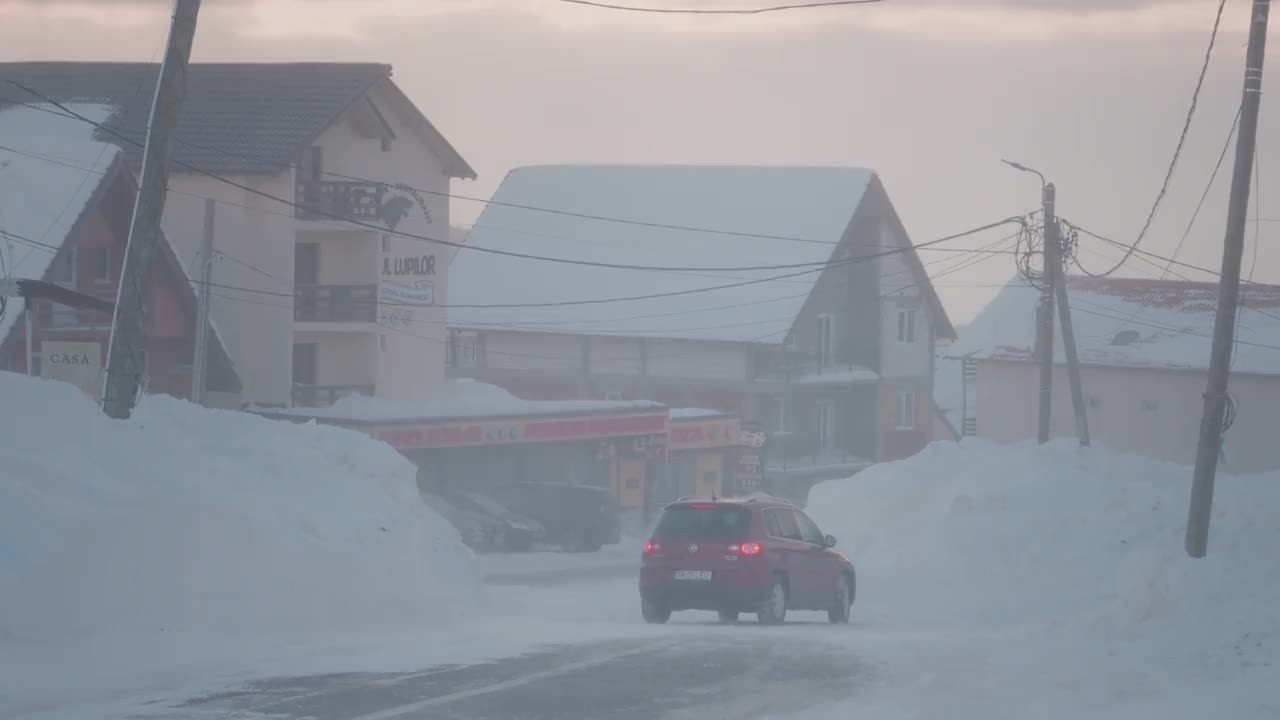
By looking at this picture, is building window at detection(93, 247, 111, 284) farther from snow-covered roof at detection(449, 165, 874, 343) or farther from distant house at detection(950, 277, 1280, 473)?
distant house at detection(950, 277, 1280, 473)

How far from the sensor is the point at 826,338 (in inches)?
2502

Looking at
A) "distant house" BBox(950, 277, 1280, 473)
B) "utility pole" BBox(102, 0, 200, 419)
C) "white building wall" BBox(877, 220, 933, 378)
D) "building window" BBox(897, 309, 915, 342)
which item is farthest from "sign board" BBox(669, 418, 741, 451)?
"utility pole" BBox(102, 0, 200, 419)

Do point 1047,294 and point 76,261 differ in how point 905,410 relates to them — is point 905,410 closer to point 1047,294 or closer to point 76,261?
point 1047,294

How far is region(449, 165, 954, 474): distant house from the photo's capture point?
61.0 meters

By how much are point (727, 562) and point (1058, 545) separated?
36.8ft

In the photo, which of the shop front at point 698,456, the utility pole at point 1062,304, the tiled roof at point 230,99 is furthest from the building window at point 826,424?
the utility pole at point 1062,304

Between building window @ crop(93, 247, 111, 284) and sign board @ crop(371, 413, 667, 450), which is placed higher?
building window @ crop(93, 247, 111, 284)

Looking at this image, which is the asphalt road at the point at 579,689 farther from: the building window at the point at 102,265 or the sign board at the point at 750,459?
the sign board at the point at 750,459

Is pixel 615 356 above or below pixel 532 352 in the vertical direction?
below

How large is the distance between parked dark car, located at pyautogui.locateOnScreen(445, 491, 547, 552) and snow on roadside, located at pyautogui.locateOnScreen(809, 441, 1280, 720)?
23.7 feet

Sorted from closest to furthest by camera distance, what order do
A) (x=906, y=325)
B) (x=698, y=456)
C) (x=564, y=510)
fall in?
(x=564, y=510) < (x=698, y=456) < (x=906, y=325)

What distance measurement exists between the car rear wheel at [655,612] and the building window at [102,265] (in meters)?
20.8

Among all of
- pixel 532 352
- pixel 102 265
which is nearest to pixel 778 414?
pixel 532 352

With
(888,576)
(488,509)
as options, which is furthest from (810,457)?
(888,576)
